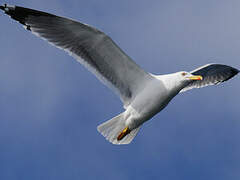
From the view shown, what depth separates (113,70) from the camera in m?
7.88

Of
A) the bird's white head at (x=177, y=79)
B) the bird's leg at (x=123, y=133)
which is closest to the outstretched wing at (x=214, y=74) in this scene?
the bird's white head at (x=177, y=79)

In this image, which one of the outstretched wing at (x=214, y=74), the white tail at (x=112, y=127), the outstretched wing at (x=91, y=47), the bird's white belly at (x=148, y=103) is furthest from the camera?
the outstretched wing at (x=214, y=74)

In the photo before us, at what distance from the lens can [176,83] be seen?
7703mm

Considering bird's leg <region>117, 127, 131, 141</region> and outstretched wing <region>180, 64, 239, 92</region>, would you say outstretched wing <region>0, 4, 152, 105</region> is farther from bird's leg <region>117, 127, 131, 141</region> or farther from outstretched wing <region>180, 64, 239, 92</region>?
outstretched wing <region>180, 64, 239, 92</region>

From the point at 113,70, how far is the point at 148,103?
703mm

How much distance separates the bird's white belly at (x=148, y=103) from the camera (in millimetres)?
7633

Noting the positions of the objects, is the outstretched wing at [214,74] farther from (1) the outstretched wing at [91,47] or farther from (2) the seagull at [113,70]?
(1) the outstretched wing at [91,47]

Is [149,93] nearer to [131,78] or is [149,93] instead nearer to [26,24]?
[131,78]

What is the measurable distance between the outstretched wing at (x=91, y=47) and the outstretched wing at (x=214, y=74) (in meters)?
1.41

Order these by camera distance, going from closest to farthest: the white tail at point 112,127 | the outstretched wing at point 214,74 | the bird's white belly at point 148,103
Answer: the bird's white belly at point 148,103
the white tail at point 112,127
the outstretched wing at point 214,74

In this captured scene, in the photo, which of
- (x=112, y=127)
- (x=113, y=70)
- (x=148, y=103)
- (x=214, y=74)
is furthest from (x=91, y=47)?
(x=214, y=74)

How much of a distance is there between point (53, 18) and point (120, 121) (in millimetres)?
1735

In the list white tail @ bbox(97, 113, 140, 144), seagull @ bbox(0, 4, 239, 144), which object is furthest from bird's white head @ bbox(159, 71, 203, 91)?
white tail @ bbox(97, 113, 140, 144)

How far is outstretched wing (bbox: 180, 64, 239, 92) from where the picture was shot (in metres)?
8.92
